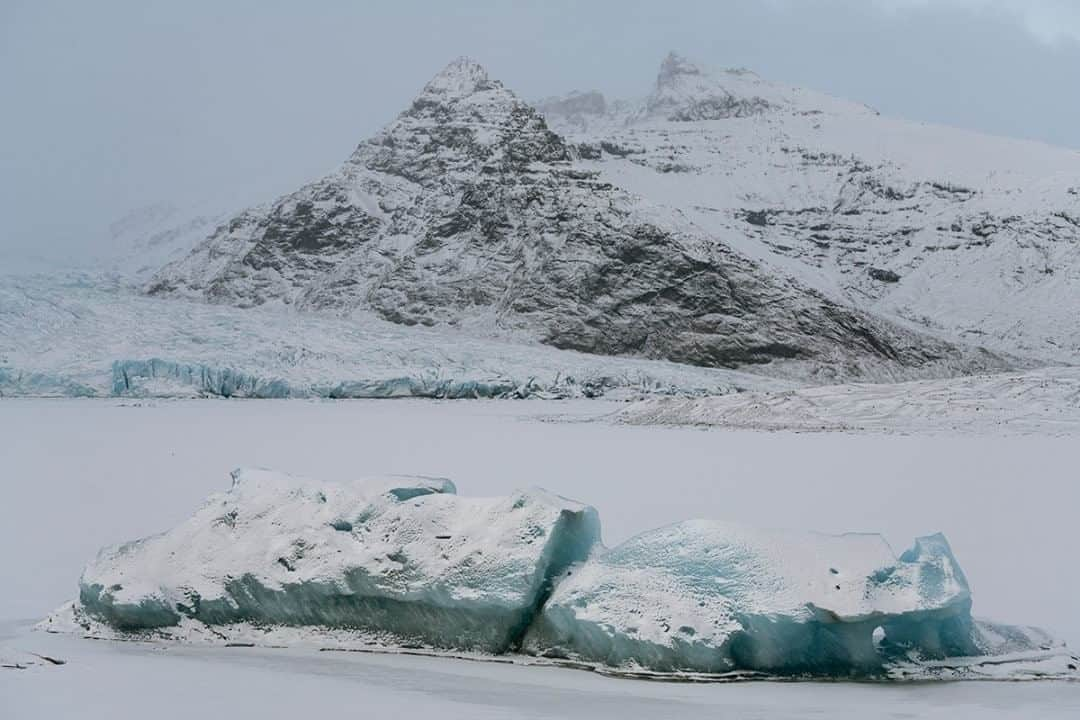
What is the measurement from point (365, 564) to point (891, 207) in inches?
2518

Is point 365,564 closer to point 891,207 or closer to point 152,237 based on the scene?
point 891,207

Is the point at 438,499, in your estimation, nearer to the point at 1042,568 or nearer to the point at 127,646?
the point at 127,646

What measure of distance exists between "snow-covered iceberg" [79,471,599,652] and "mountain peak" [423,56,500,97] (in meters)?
63.9

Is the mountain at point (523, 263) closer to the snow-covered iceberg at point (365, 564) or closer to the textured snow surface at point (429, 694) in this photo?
the snow-covered iceberg at point (365, 564)

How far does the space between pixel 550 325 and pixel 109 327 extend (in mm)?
22677

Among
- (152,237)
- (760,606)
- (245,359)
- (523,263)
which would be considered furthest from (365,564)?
(152,237)

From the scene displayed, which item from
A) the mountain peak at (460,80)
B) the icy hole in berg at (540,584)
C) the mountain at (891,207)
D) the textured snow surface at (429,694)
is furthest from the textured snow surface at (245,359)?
the mountain peak at (460,80)

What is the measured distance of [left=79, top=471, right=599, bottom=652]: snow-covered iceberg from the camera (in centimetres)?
574

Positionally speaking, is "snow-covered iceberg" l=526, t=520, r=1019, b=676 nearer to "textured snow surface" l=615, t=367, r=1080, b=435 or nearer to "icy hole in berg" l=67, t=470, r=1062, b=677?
"icy hole in berg" l=67, t=470, r=1062, b=677

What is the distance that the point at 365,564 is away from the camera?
6.01m

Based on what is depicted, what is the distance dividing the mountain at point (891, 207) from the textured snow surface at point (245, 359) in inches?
973

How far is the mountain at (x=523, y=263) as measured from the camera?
49.7m

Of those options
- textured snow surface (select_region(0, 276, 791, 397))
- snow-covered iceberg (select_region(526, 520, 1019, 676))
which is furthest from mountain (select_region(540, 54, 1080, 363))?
snow-covered iceberg (select_region(526, 520, 1019, 676))

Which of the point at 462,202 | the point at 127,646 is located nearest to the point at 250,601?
the point at 127,646
